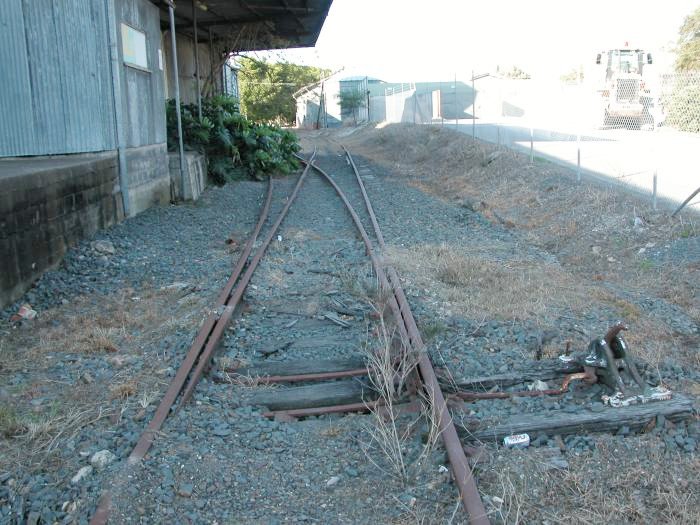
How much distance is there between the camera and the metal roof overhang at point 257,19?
17391mm

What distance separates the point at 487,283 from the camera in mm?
7391

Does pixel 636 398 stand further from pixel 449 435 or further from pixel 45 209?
pixel 45 209

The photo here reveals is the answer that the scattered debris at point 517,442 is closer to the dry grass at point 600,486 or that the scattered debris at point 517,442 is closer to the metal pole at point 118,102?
the dry grass at point 600,486

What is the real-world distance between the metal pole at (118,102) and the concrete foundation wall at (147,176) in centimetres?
24

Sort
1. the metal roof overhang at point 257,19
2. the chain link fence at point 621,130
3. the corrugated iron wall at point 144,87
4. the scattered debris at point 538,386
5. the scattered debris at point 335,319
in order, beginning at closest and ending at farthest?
the scattered debris at point 538,386, the scattered debris at point 335,319, the corrugated iron wall at point 144,87, the chain link fence at point 621,130, the metal roof overhang at point 257,19

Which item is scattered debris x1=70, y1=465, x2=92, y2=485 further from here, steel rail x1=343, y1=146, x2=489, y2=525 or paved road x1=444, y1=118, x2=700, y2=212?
paved road x1=444, y1=118, x2=700, y2=212

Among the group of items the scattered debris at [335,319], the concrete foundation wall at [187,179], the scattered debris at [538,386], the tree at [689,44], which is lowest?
the scattered debris at [538,386]

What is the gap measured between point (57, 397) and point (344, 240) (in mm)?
5698

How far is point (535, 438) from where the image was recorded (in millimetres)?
3984

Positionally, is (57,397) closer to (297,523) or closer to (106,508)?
(106,508)

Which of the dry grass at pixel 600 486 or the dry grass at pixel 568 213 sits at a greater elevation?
the dry grass at pixel 568 213

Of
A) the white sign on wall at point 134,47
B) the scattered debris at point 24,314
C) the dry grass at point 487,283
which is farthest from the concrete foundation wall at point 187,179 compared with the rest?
the scattered debris at point 24,314

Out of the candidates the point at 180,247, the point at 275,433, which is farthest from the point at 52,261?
the point at 275,433

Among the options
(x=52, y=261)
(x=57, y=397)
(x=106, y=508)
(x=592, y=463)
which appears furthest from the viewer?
(x=52, y=261)
